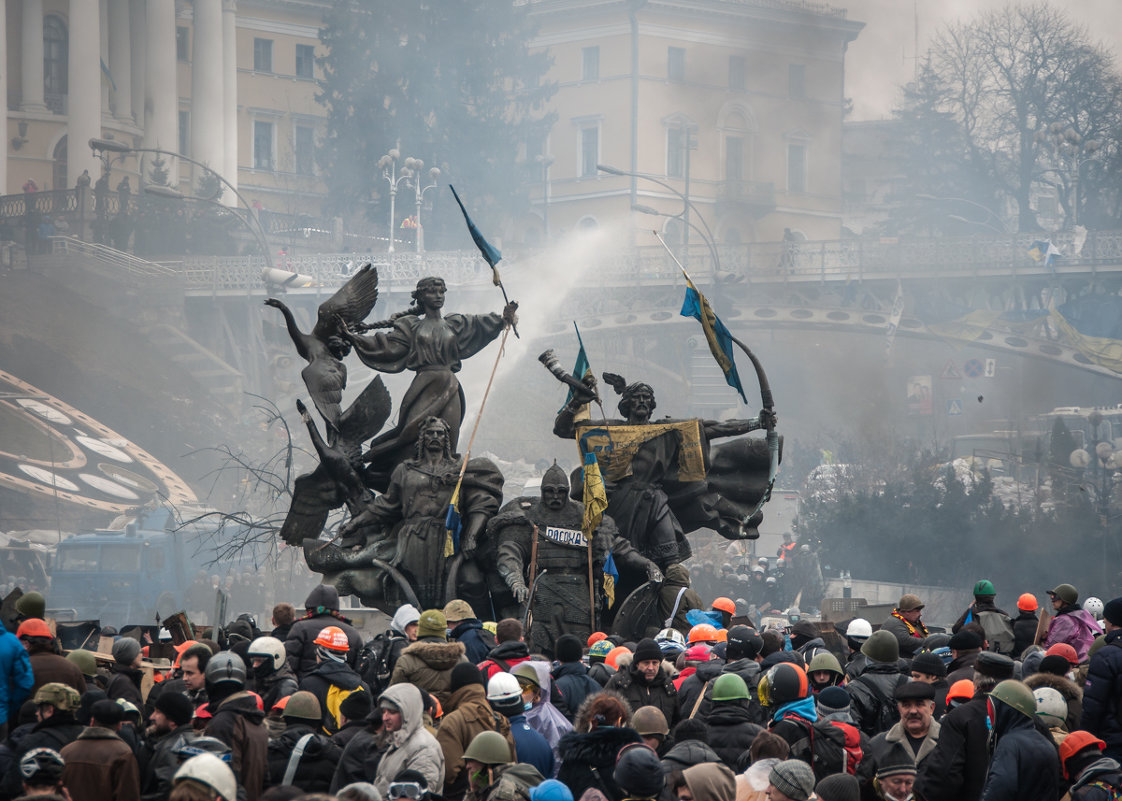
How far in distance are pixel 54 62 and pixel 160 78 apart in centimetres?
421

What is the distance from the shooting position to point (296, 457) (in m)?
56.9

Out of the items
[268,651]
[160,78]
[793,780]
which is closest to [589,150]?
[160,78]

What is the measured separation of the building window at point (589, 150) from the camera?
79.2 metres

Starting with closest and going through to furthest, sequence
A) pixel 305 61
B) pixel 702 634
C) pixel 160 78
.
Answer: pixel 702 634, pixel 160 78, pixel 305 61

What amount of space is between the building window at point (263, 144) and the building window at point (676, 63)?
19.2 meters

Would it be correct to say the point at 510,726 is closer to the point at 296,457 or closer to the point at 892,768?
the point at 892,768

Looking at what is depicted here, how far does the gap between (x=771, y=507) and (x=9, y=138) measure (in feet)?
114

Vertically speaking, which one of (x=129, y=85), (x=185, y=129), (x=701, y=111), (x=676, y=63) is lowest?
(x=185, y=129)

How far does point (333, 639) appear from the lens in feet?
30.0

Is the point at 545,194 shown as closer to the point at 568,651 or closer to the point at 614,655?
the point at 614,655

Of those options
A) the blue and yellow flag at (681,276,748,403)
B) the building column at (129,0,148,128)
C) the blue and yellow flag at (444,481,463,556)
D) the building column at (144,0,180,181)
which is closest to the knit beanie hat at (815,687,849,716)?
the blue and yellow flag at (444,481,463,556)

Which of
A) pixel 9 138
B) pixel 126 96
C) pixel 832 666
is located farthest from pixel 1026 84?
pixel 832 666

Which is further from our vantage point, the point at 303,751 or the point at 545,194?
the point at 545,194

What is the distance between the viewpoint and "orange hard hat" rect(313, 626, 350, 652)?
9.12 meters
